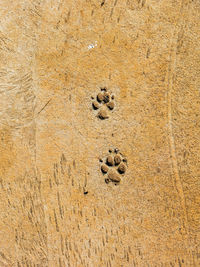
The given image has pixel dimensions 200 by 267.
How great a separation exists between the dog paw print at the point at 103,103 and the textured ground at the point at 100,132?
0.05 metres

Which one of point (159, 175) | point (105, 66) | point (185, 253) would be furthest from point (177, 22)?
point (185, 253)

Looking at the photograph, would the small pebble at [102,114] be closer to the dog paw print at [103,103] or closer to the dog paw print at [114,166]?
the dog paw print at [103,103]

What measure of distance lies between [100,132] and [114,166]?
0.48 metres

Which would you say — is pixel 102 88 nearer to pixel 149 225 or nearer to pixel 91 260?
pixel 149 225

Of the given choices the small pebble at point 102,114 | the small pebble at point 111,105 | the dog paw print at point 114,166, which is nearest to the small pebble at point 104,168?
the dog paw print at point 114,166

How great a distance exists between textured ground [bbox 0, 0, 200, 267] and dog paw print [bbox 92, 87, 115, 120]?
0.16 ft

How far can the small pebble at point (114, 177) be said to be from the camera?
160 inches

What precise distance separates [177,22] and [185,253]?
3.02 m

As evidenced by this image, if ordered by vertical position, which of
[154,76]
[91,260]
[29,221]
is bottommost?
[91,260]

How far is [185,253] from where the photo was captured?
405cm

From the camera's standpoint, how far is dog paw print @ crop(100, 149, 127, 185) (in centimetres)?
406

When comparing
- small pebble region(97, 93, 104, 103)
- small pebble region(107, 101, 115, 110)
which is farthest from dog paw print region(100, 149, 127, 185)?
small pebble region(97, 93, 104, 103)

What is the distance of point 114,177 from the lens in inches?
160

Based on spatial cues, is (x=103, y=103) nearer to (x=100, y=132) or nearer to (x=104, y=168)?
(x=100, y=132)
